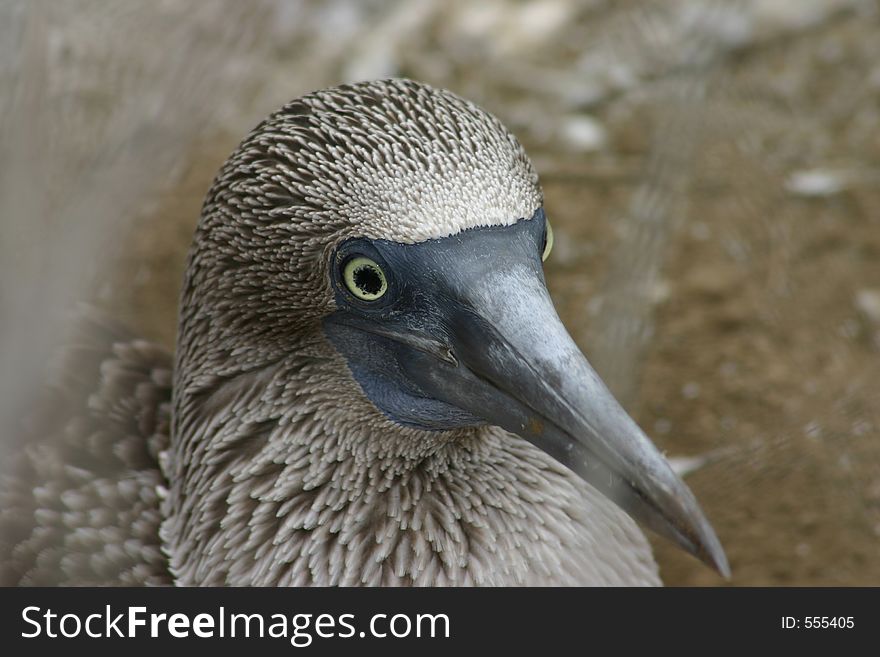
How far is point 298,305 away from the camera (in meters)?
3.17

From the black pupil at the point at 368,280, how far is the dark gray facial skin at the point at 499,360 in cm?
3

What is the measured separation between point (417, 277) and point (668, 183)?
3.31ft

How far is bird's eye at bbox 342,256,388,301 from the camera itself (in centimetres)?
299

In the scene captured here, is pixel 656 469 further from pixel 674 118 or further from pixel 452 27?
pixel 452 27

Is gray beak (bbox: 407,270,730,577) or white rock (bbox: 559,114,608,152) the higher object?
white rock (bbox: 559,114,608,152)

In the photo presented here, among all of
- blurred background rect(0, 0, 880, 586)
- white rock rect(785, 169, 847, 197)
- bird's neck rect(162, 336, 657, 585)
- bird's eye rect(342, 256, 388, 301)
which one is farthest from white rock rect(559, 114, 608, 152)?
bird's eye rect(342, 256, 388, 301)

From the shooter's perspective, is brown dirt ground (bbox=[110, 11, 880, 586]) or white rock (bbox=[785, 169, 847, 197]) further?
white rock (bbox=[785, 169, 847, 197])

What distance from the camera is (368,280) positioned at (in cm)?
303

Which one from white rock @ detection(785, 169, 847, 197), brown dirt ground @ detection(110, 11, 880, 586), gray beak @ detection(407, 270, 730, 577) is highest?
white rock @ detection(785, 169, 847, 197)

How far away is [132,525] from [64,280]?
244 centimetres

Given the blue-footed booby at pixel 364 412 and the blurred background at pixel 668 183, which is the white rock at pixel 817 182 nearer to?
the blurred background at pixel 668 183

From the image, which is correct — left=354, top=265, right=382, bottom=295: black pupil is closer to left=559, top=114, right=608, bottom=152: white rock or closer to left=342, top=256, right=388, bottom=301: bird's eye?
left=342, top=256, right=388, bottom=301: bird's eye

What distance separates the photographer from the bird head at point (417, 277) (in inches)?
107
